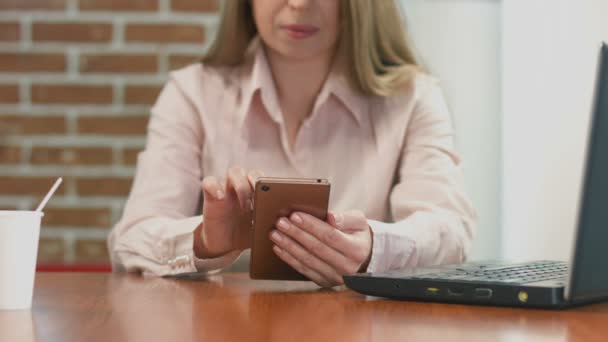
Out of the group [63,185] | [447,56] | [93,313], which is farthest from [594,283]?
[63,185]

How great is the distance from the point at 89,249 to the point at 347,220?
4.70 feet

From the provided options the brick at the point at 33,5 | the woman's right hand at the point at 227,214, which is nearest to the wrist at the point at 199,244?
the woman's right hand at the point at 227,214

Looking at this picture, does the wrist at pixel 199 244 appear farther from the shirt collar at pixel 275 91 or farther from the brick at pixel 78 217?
the brick at pixel 78 217

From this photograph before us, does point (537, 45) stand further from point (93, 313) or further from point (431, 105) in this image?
point (93, 313)

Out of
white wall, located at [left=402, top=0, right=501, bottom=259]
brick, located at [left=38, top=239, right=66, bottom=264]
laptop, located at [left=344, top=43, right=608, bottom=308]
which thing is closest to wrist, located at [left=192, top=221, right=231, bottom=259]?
laptop, located at [left=344, top=43, right=608, bottom=308]

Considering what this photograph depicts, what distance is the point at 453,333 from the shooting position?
83 cm

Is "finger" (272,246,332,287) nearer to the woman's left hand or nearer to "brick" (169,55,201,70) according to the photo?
the woman's left hand

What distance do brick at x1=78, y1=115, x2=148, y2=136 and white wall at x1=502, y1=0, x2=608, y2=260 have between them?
3.27 ft

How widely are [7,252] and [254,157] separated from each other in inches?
35.7

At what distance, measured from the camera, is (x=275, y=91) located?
186 centimetres

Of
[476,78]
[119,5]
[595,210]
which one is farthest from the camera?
[119,5]

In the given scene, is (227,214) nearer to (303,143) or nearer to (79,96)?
(303,143)

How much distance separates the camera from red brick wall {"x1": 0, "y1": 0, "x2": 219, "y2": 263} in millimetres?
2523

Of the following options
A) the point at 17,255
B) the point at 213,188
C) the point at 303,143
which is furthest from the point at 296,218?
the point at 303,143
